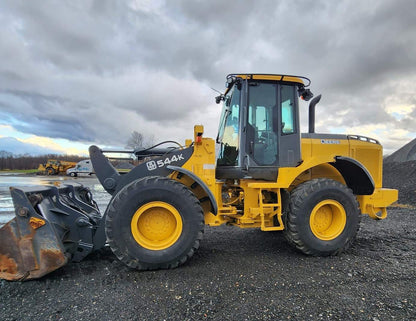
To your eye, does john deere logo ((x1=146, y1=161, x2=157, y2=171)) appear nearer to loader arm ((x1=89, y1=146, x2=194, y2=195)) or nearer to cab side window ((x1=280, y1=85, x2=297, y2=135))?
loader arm ((x1=89, y1=146, x2=194, y2=195))

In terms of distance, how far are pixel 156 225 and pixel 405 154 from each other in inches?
1026

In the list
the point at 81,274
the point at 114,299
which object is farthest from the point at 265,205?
the point at 81,274

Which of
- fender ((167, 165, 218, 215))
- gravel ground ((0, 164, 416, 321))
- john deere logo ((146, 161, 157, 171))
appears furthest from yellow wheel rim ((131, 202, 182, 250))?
john deere logo ((146, 161, 157, 171))

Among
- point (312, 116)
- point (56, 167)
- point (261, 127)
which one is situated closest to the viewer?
point (261, 127)

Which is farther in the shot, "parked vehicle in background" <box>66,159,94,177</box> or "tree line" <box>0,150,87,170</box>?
"tree line" <box>0,150,87,170</box>

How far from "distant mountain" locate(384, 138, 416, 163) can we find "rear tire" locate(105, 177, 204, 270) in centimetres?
2387

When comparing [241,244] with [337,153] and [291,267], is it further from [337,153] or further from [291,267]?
[337,153]

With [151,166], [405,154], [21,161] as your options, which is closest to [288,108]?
[151,166]

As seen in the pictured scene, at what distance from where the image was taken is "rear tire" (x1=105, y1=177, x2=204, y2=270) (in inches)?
128

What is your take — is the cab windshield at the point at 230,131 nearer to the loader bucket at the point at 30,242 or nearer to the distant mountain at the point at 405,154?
the loader bucket at the point at 30,242

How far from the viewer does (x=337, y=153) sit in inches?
169

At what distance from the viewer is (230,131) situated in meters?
4.29

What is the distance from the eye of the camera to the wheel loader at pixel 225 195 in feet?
10.2

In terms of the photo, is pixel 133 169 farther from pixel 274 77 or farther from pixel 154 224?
pixel 274 77
